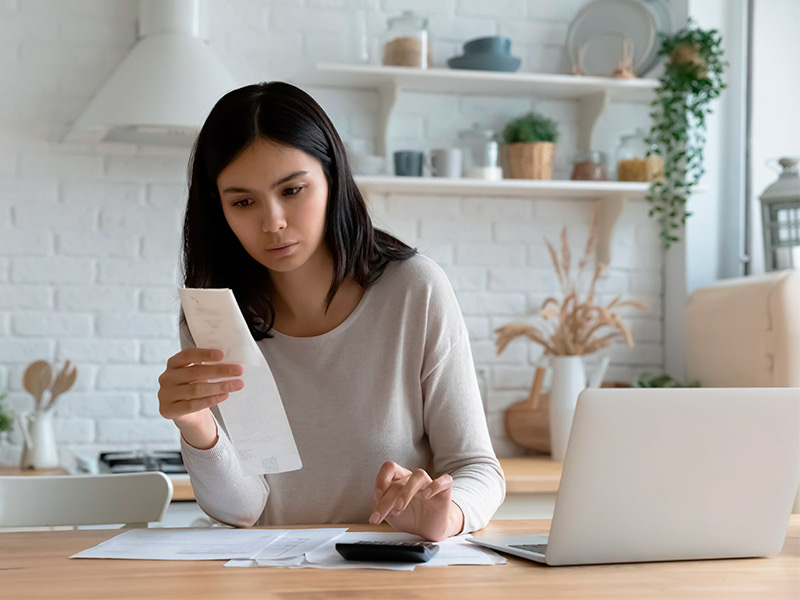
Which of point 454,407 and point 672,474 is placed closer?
point 672,474

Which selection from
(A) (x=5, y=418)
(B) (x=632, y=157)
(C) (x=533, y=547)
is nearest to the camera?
(C) (x=533, y=547)

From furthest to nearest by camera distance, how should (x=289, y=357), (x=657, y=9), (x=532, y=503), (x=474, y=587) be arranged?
(x=657, y=9), (x=532, y=503), (x=289, y=357), (x=474, y=587)

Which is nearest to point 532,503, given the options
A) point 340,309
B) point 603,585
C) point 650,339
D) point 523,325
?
point 523,325

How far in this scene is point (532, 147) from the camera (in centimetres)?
317

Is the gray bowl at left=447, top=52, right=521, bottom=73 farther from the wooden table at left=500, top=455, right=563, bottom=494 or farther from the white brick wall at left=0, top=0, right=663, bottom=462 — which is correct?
the wooden table at left=500, top=455, right=563, bottom=494

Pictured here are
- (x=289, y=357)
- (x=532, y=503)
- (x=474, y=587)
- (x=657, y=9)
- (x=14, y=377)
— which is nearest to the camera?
(x=474, y=587)

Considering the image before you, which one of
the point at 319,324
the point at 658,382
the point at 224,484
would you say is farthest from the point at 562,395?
the point at 224,484

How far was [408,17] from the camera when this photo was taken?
3119mm

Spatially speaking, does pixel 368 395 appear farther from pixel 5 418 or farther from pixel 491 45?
pixel 491 45

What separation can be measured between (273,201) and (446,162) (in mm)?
1651

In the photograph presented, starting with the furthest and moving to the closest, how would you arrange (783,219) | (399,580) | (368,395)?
(783,219) < (368,395) < (399,580)

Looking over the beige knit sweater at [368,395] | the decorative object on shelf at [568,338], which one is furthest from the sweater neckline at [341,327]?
the decorative object on shelf at [568,338]

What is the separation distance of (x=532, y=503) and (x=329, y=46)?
1585 mm

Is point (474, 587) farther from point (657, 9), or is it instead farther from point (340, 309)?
point (657, 9)
